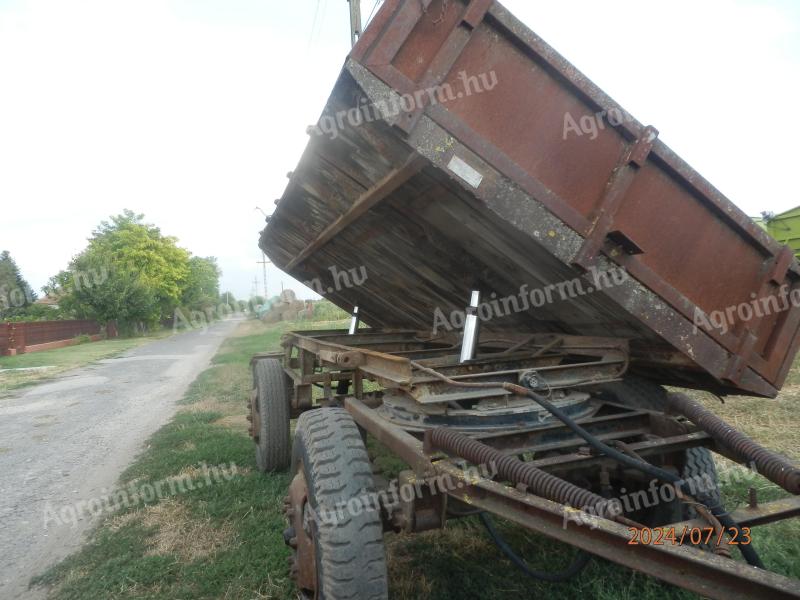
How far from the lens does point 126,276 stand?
122 feet

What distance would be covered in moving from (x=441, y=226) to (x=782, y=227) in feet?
35.8

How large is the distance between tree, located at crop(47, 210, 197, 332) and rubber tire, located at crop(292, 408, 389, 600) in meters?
37.2

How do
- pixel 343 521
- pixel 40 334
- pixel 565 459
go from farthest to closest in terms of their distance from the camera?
pixel 40 334
pixel 565 459
pixel 343 521

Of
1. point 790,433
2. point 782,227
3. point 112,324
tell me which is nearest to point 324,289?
point 790,433

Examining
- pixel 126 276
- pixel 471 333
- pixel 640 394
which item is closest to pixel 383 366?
pixel 471 333

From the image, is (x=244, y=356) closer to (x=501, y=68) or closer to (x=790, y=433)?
(x=790, y=433)

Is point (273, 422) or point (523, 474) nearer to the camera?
point (523, 474)

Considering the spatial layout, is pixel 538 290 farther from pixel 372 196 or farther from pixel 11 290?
pixel 11 290

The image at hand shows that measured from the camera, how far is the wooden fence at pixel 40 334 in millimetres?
23875

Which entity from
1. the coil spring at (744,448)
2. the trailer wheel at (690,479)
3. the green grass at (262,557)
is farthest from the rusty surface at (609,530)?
the green grass at (262,557)

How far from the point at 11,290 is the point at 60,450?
5171cm

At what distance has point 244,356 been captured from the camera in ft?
56.1

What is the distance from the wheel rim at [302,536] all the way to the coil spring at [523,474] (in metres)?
0.76

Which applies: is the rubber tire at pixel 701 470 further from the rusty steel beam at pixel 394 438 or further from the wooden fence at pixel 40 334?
the wooden fence at pixel 40 334
